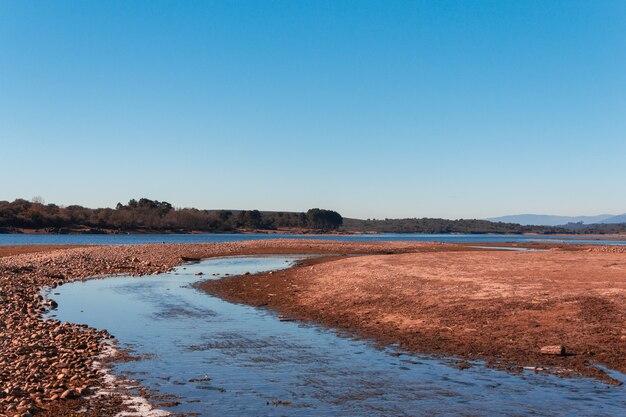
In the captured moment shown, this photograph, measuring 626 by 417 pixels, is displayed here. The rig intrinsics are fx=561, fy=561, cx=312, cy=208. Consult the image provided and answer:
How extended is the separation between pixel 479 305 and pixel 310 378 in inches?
389

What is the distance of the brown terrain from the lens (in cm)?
1270

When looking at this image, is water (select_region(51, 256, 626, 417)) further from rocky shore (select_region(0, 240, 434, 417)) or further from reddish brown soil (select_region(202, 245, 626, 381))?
reddish brown soil (select_region(202, 245, 626, 381))

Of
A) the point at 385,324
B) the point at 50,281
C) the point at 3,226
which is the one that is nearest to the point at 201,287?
the point at 50,281

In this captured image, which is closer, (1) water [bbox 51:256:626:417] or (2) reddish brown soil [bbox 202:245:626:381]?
(1) water [bbox 51:256:626:417]

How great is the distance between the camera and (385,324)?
20484 millimetres

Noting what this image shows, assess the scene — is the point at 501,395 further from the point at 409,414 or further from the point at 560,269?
the point at 560,269

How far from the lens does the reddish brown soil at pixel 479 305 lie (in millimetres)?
15977

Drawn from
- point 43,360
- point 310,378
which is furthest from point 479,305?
point 43,360

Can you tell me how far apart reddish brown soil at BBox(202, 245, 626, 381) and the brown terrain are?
4 centimetres

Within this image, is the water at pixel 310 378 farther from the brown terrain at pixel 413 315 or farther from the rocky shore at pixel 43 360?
Answer: the brown terrain at pixel 413 315

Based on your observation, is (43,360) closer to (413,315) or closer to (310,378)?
(310,378)

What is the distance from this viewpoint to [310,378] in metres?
13.4

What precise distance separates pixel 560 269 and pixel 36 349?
2551 cm

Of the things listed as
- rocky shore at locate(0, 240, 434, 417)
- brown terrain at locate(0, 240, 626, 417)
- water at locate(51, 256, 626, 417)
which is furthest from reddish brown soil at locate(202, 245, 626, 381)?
rocky shore at locate(0, 240, 434, 417)
